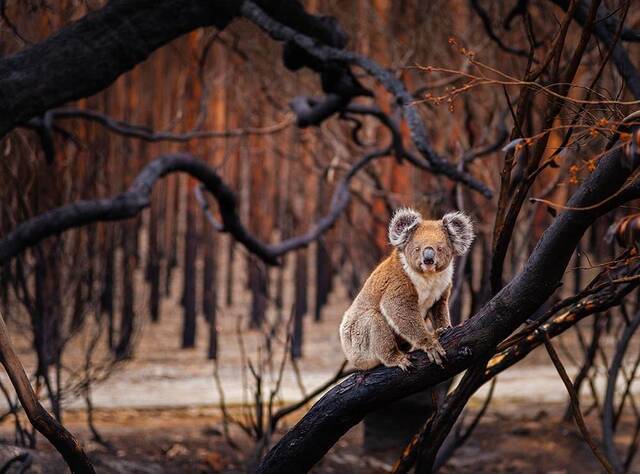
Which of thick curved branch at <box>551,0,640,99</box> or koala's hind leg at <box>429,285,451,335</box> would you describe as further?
thick curved branch at <box>551,0,640,99</box>

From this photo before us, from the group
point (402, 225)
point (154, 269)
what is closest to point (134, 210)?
point (402, 225)

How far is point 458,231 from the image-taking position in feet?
8.32

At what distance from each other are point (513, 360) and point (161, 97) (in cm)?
1064

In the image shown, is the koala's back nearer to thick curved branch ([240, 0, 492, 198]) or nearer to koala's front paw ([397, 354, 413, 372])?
koala's front paw ([397, 354, 413, 372])

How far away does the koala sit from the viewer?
2518 millimetres

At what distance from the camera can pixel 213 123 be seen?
1493 centimetres

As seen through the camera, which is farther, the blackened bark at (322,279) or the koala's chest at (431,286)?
the blackened bark at (322,279)

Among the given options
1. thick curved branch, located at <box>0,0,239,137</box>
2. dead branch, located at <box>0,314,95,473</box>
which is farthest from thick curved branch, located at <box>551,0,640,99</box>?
dead branch, located at <box>0,314,95,473</box>

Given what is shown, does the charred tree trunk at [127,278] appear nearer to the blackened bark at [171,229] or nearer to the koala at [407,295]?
the blackened bark at [171,229]

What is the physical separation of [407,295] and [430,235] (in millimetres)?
247

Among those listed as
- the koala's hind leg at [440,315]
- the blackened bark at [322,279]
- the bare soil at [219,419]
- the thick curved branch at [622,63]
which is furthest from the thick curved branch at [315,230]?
the blackened bark at [322,279]

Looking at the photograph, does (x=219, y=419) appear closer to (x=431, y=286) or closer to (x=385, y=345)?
(x=385, y=345)

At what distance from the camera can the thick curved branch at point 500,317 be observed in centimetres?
287

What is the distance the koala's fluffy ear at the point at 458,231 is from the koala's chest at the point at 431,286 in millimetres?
80
